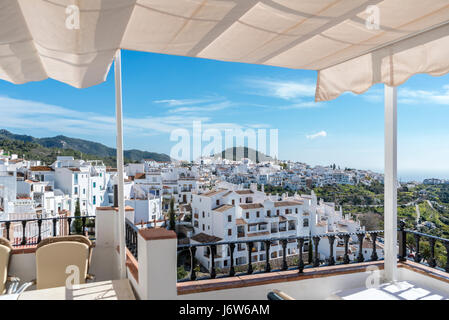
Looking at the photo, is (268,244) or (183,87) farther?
(183,87)

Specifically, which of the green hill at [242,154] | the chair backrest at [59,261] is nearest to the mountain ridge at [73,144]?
the green hill at [242,154]

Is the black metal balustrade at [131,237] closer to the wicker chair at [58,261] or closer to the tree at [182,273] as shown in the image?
the wicker chair at [58,261]

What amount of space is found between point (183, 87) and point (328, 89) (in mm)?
7910

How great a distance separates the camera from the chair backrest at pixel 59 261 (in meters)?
3.41

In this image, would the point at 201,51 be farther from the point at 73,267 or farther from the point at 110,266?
the point at 110,266

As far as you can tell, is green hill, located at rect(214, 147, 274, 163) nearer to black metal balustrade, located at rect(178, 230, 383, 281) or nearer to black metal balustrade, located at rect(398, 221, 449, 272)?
Answer: black metal balustrade, located at rect(178, 230, 383, 281)

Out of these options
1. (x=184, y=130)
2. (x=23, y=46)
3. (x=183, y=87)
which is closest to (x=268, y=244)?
(x=23, y=46)

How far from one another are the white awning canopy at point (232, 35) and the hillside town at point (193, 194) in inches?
81.3

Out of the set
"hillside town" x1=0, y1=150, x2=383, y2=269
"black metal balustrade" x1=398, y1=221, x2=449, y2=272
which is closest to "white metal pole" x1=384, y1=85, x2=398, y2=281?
"black metal balustrade" x1=398, y1=221, x2=449, y2=272

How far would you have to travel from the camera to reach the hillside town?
15.6ft

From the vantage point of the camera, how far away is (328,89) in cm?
396

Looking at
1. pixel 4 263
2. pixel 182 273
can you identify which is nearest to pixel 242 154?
pixel 182 273

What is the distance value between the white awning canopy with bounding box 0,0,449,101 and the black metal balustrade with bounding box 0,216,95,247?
2.47 meters

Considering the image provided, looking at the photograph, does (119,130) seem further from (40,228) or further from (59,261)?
(40,228)
